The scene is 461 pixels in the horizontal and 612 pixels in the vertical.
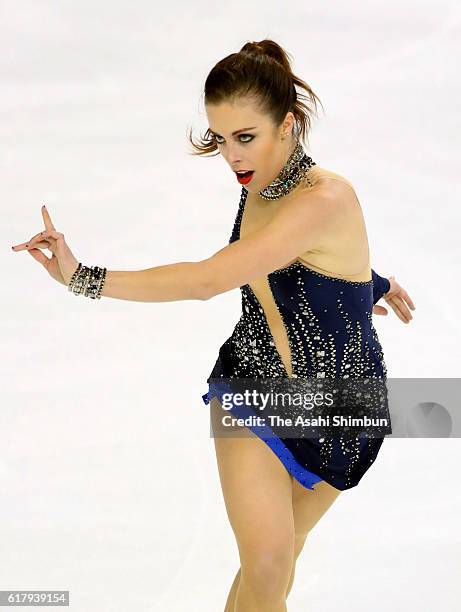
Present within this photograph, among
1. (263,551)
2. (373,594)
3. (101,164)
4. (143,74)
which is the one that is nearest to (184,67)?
(143,74)

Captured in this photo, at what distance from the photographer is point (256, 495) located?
9.13ft

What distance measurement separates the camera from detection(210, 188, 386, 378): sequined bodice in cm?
280

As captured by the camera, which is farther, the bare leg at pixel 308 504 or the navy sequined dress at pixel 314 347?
the bare leg at pixel 308 504

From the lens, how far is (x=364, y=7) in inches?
281

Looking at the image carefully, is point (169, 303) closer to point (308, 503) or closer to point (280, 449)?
point (308, 503)

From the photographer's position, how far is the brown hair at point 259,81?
8.53 feet

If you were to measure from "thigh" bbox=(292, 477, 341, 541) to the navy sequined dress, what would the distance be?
0.09 m

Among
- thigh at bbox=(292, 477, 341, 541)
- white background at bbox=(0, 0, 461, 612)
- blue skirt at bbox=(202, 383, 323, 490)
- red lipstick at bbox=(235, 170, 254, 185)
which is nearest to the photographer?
red lipstick at bbox=(235, 170, 254, 185)

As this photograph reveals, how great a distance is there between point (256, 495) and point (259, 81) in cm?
108

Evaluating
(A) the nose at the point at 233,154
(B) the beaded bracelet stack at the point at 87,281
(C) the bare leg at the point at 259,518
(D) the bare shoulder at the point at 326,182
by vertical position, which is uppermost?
(A) the nose at the point at 233,154

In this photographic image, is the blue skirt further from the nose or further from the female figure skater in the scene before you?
the nose

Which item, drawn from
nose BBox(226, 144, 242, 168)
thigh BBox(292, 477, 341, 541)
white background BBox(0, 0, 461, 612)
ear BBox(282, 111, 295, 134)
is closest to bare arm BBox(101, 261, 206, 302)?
nose BBox(226, 144, 242, 168)

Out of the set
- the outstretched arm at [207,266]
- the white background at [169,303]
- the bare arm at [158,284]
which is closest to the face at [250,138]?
the outstretched arm at [207,266]

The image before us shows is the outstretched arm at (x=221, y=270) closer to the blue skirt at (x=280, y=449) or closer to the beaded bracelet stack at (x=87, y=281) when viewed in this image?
the beaded bracelet stack at (x=87, y=281)
